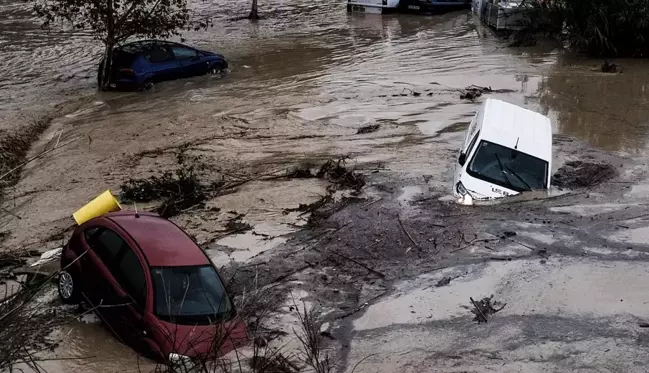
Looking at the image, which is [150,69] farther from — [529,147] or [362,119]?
[529,147]

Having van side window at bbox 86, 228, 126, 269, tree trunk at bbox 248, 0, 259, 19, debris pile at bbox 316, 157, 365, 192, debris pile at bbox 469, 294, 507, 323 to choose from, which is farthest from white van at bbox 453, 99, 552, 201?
tree trunk at bbox 248, 0, 259, 19

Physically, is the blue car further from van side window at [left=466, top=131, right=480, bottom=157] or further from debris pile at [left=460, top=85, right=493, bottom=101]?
van side window at [left=466, top=131, right=480, bottom=157]

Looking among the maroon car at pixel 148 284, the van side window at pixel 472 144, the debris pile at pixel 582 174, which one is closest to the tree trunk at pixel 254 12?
the debris pile at pixel 582 174

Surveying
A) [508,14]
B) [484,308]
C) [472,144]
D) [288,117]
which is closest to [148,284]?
[484,308]

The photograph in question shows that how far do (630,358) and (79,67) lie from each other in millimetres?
20056

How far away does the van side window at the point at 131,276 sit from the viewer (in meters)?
8.60

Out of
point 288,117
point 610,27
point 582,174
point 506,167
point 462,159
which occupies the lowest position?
point 582,174

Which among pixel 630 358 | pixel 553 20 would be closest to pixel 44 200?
pixel 630 358

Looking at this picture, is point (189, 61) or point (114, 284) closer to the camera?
point (114, 284)

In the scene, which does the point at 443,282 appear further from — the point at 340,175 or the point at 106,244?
the point at 340,175

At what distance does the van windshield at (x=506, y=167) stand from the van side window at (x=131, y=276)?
615 centimetres

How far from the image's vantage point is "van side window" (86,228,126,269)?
9.12 meters

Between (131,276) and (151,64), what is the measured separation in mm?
13945

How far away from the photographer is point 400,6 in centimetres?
3550
